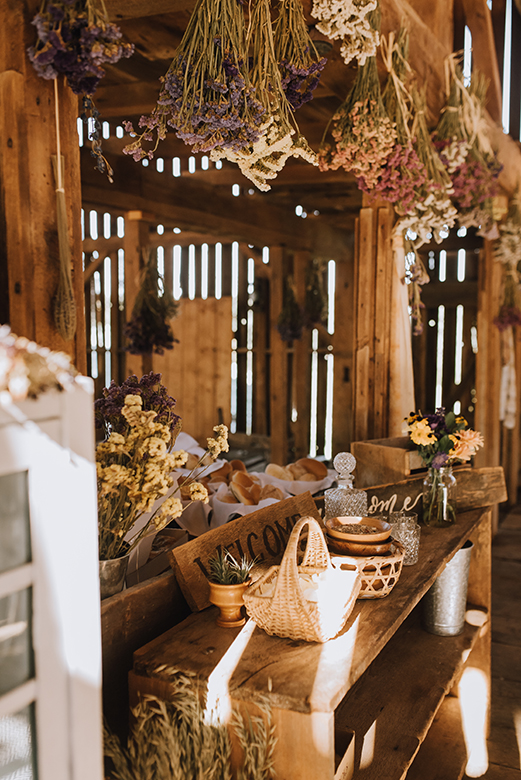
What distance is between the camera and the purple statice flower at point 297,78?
182 centimetres

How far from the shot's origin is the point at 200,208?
5039 millimetres

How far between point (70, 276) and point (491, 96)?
4231 mm

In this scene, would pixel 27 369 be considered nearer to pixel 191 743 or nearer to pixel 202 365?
pixel 191 743

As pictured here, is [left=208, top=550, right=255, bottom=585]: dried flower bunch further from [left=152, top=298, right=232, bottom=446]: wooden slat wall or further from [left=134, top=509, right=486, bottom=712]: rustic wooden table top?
[left=152, top=298, right=232, bottom=446]: wooden slat wall

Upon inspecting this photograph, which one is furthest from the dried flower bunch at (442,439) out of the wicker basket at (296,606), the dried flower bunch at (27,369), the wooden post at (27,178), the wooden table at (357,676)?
the dried flower bunch at (27,369)

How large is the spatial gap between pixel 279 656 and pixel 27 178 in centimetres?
118

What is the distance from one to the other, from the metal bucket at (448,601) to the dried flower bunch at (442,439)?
38 centimetres

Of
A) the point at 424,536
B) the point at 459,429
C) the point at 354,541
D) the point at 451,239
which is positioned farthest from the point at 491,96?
the point at 354,541

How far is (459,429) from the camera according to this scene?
105 inches

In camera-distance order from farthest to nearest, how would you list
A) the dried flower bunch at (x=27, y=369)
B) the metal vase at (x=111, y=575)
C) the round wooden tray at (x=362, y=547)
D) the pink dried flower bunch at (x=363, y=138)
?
the pink dried flower bunch at (x=363, y=138)
the round wooden tray at (x=362, y=547)
the metal vase at (x=111, y=575)
the dried flower bunch at (x=27, y=369)

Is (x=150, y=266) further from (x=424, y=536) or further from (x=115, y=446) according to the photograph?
(x=115, y=446)

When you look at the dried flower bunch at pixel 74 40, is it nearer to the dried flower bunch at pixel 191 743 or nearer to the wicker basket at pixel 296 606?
the wicker basket at pixel 296 606

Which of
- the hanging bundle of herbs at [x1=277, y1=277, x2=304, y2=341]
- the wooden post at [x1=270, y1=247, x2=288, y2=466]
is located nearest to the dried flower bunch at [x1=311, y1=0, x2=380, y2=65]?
the wooden post at [x1=270, y1=247, x2=288, y2=466]

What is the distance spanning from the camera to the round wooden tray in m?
1.85
